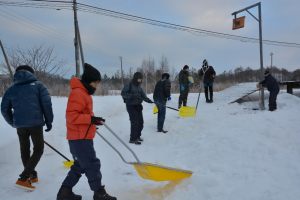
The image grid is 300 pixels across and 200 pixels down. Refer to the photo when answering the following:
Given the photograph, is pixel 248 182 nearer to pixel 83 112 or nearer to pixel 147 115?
pixel 83 112

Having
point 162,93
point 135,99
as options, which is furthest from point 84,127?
point 162,93

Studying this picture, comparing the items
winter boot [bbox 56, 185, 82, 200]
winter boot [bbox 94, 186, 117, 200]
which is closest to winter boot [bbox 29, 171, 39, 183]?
winter boot [bbox 56, 185, 82, 200]

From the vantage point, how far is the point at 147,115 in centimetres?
1156

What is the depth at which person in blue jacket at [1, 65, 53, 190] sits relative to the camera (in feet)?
16.2

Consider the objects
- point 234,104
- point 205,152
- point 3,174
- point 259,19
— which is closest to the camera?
point 3,174

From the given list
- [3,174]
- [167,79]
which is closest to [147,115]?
[167,79]

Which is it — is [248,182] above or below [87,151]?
below

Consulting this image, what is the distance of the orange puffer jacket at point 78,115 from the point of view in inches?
164

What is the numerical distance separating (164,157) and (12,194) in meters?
3.12

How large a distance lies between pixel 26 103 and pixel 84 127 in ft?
4.17

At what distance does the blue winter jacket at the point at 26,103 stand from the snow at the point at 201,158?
1043mm

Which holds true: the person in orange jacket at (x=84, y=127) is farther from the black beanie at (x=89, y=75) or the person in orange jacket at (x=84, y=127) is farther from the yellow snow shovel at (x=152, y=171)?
the yellow snow shovel at (x=152, y=171)

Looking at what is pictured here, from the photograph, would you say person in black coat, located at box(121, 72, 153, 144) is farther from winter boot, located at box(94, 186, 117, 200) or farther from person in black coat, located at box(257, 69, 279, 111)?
person in black coat, located at box(257, 69, 279, 111)

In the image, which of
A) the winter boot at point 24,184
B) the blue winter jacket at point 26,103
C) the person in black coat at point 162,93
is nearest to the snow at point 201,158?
the winter boot at point 24,184
